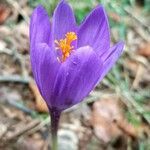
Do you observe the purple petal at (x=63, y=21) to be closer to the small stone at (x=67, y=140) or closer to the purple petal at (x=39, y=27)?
the purple petal at (x=39, y=27)

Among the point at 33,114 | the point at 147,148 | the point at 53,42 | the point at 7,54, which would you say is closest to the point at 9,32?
the point at 7,54

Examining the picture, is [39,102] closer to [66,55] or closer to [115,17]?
[115,17]

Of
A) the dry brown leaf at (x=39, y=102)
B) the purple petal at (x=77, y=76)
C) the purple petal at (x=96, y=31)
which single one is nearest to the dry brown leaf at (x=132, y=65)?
the dry brown leaf at (x=39, y=102)

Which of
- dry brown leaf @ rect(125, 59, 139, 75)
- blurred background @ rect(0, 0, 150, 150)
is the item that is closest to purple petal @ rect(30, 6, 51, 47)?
blurred background @ rect(0, 0, 150, 150)

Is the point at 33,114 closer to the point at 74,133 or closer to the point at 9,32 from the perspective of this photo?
the point at 74,133

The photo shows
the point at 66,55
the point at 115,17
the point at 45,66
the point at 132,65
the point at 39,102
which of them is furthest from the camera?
the point at 115,17

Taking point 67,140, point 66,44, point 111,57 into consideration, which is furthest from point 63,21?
point 67,140
